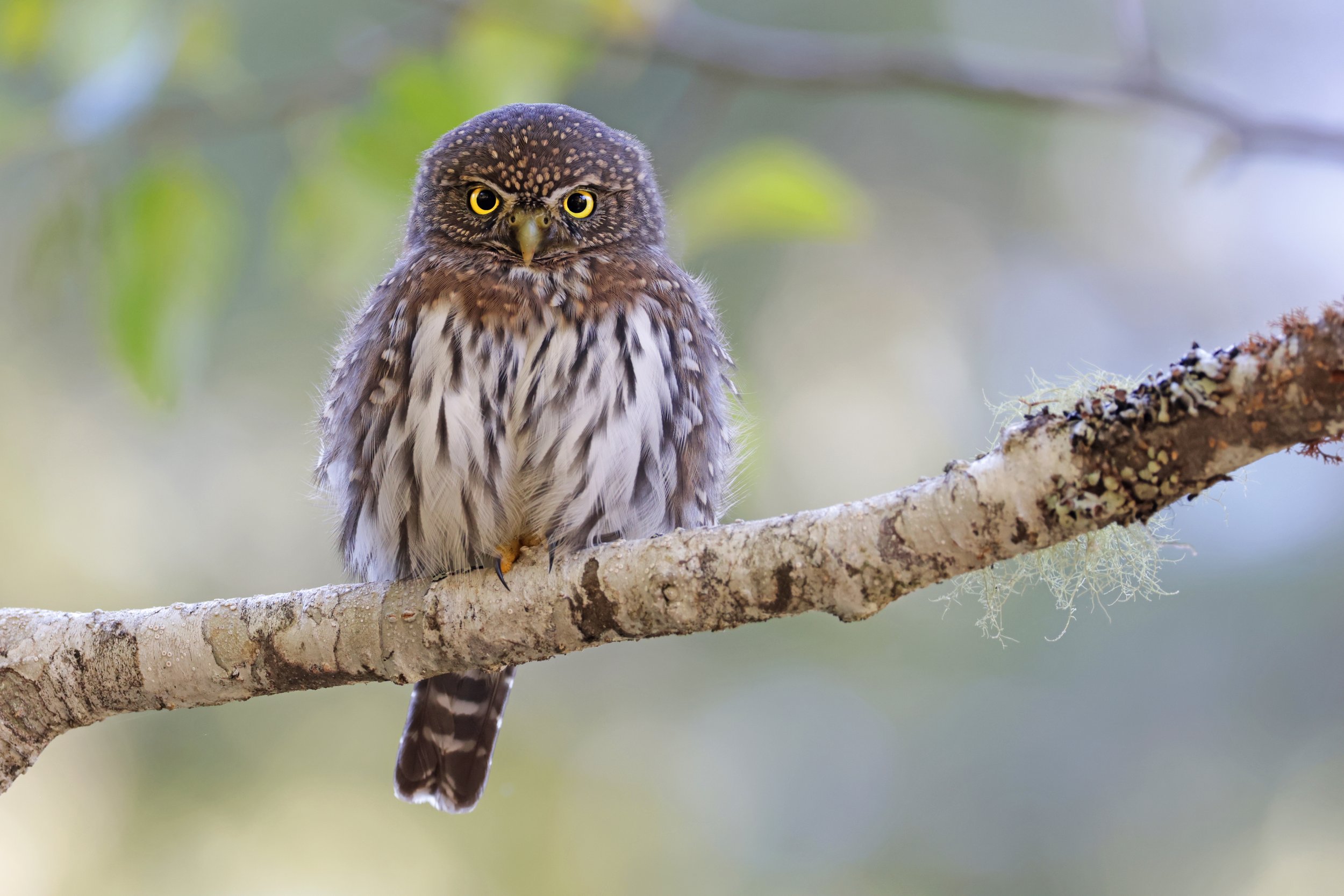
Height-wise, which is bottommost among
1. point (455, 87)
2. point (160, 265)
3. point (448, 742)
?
point (448, 742)

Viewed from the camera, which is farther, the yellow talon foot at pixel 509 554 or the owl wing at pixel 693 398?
the owl wing at pixel 693 398

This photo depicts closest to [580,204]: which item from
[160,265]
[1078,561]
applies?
[160,265]

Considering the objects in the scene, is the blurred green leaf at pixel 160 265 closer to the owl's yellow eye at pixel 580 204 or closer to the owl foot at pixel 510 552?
the owl foot at pixel 510 552

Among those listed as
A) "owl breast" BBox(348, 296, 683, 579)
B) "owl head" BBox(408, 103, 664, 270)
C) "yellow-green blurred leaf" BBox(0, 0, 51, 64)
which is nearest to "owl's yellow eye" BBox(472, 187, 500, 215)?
"owl head" BBox(408, 103, 664, 270)

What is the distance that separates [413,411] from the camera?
2479mm

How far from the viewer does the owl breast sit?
8.04ft

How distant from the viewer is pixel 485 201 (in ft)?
9.20

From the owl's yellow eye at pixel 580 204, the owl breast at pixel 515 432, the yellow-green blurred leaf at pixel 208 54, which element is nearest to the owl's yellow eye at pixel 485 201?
the owl's yellow eye at pixel 580 204

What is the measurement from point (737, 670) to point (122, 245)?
5.16m

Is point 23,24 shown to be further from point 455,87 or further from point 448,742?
point 448,742

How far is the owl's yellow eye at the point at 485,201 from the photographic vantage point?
2.79 meters

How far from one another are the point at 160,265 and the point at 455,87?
0.58m

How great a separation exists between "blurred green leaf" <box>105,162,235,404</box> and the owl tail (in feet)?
4.08

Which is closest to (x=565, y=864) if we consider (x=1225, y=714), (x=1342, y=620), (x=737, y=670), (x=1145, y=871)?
(x=737, y=670)
